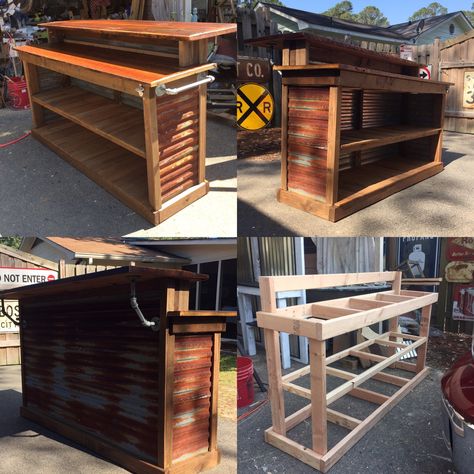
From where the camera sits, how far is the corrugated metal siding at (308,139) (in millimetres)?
4094

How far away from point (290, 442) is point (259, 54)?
4.35m

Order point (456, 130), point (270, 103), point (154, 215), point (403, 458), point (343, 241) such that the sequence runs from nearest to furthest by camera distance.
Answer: point (403, 458)
point (154, 215)
point (270, 103)
point (343, 241)
point (456, 130)

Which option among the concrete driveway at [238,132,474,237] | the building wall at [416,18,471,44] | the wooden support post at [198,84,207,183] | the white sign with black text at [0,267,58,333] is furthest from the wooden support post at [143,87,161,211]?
the white sign with black text at [0,267,58,333]

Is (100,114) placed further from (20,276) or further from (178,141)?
(20,276)

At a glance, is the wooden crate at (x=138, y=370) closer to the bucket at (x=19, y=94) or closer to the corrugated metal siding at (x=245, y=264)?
the corrugated metal siding at (x=245, y=264)

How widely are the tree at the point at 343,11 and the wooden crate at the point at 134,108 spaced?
0.95 m

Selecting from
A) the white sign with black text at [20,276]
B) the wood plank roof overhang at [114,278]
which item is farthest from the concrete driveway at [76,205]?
the white sign with black text at [20,276]

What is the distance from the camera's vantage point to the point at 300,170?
4520 millimetres

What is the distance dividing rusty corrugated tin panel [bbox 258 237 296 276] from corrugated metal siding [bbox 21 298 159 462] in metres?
2.40

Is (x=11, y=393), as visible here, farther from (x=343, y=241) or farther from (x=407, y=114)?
(x=407, y=114)

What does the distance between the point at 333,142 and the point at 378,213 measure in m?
1.04

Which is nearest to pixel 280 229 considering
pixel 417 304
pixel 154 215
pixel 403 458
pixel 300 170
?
pixel 300 170

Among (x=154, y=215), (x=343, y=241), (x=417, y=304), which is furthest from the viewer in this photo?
(x=343, y=241)

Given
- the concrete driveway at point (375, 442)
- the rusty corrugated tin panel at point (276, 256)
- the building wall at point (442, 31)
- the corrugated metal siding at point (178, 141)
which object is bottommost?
the concrete driveway at point (375, 442)
